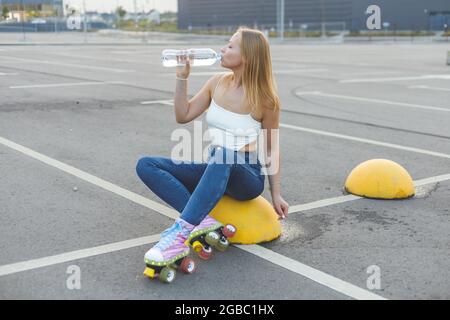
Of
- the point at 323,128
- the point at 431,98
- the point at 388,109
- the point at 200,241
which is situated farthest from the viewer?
the point at 431,98

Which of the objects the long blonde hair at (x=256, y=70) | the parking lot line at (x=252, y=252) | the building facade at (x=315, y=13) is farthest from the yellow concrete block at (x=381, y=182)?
the building facade at (x=315, y=13)

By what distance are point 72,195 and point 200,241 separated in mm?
1771

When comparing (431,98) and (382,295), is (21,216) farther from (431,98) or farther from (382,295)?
(431,98)

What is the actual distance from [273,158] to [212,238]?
0.68 meters

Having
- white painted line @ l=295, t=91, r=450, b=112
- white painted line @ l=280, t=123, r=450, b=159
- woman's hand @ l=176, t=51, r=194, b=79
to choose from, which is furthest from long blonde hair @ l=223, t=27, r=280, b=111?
white painted line @ l=295, t=91, r=450, b=112

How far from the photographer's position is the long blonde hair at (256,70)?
396cm

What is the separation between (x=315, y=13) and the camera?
92.8m

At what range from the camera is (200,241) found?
3.94m

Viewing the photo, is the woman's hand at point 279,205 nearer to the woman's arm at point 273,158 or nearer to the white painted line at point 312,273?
the woman's arm at point 273,158

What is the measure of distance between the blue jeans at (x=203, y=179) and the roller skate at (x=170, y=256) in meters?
0.09

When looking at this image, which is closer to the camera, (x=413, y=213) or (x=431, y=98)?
(x=413, y=213)

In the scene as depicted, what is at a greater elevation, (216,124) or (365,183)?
(216,124)

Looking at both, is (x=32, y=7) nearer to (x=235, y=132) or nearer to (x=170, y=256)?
(x=235, y=132)
